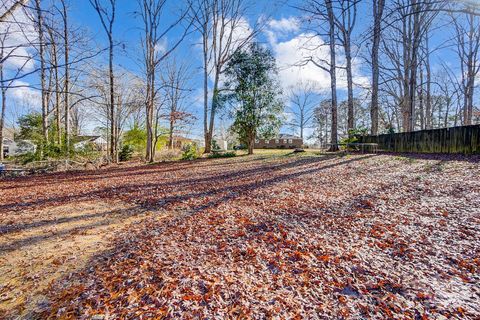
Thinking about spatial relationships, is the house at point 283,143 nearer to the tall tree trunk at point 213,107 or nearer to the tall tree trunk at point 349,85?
the tall tree trunk at point 213,107

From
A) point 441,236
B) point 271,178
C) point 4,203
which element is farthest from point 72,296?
point 271,178

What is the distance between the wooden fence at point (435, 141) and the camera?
788 centimetres

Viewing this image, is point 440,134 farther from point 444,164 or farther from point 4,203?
point 4,203

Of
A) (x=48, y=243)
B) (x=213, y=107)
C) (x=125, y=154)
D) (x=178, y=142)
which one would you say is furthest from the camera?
(x=178, y=142)

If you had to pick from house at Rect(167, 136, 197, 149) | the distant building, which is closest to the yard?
the distant building

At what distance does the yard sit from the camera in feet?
5.68

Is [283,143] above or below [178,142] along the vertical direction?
below

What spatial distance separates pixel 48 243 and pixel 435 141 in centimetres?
1285

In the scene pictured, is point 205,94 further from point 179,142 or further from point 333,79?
point 179,142

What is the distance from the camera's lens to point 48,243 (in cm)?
282

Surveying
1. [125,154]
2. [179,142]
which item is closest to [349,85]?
[125,154]

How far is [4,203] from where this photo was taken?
456 centimetres

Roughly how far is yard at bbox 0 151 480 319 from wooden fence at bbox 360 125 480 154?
15.7 ft

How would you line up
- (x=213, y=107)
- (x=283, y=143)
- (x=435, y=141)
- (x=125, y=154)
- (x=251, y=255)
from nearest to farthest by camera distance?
1. (x=251, y=255)
2. (x=435, y=141)
3. (x=213, y=107)
4. (x=125, y=154)
5. (x=283, y=143)
